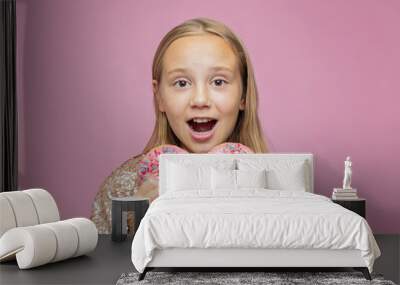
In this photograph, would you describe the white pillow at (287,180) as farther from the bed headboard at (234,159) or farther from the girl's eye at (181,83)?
the girl's eye at (181,83)

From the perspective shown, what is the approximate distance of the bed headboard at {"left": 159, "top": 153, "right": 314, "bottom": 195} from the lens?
6.89 m

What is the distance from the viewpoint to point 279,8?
705 cm

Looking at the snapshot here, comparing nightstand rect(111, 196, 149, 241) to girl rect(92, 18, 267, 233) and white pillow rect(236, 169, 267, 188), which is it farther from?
white pillow rect(236, 169, 267, 188)

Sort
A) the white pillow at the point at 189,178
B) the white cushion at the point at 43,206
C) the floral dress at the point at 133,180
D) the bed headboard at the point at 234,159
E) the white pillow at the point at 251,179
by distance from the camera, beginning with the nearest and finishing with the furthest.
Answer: the white cushion at the point at 43,206, the white pillow at the point at 251,179, the white pillow at the point at 189,178, the bed headboard at the point at 234,159, the floral dress at the point at 133,180

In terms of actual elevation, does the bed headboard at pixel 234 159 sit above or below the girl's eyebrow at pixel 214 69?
below

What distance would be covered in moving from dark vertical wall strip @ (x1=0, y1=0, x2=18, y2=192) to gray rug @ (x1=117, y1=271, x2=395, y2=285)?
2.44 meters

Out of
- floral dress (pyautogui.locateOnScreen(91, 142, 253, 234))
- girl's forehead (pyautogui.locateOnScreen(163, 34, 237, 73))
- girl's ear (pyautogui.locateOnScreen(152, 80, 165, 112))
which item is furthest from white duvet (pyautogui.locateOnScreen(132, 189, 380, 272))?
girl's forehead (pyautogui.locateOnScreen(163, 34, 237, 73))

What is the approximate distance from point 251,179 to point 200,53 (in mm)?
1538

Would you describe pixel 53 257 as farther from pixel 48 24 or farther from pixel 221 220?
pixel 48 24

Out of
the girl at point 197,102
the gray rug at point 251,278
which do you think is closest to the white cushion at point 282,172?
the girl at point 197,102

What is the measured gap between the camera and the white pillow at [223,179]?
251 inches

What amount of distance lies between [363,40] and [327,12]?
49cm

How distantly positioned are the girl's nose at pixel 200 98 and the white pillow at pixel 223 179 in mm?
883

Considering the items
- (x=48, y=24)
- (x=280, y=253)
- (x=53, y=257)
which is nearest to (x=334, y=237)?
(x=280, y=253)
